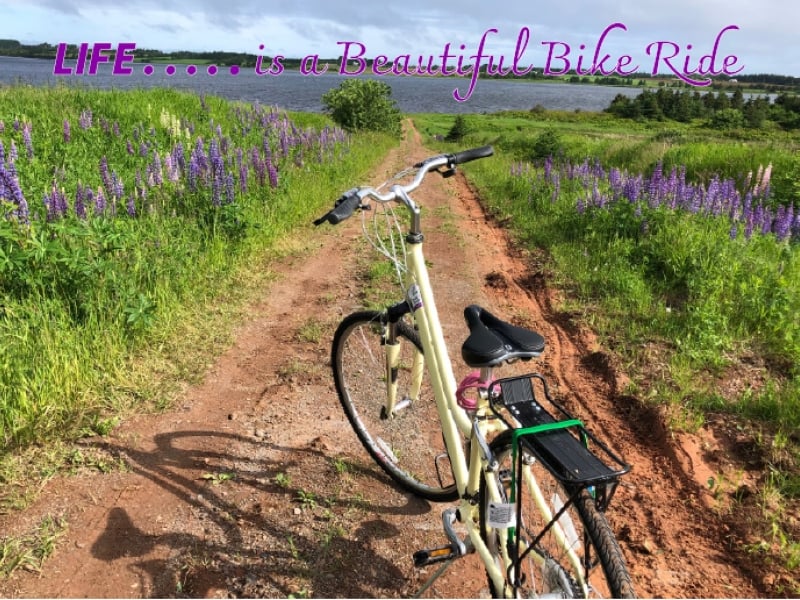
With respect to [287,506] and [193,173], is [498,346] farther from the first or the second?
[193,173]

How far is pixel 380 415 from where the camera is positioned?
12.3 ft

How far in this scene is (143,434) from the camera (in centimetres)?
406

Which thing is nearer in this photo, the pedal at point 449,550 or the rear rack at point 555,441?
the rear rack at point 555,441

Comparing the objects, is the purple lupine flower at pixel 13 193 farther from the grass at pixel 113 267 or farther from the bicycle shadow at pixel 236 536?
the bicycle shadow at pixel 236 536

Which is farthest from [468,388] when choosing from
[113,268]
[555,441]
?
[113,268]

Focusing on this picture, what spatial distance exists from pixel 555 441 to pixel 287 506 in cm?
219

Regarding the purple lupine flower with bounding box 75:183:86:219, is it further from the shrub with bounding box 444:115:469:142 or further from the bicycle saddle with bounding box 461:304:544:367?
the shrub with bounding box 444:115:469:142

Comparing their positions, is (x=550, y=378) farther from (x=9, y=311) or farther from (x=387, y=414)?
(x=9, y=311)

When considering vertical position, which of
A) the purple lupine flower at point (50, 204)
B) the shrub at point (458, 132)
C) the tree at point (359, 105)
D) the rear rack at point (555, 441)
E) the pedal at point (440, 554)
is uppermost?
the shrub at point (458, 132)

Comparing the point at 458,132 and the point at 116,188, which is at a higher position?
the point at 458,132

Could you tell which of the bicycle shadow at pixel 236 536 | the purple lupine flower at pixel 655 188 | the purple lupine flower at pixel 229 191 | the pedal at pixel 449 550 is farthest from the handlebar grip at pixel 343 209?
the purple lupine flower at pixel 655 188

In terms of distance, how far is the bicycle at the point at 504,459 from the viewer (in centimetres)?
174

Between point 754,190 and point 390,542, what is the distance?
895cm

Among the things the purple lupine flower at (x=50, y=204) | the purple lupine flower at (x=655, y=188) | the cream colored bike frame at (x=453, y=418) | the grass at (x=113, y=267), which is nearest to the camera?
the cream colored bike frame at (x=453, y=418)
